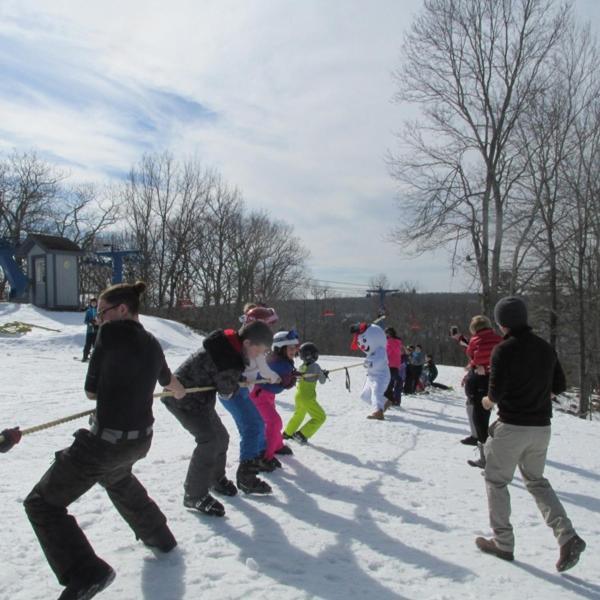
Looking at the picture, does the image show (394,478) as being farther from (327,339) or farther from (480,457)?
(327,339)

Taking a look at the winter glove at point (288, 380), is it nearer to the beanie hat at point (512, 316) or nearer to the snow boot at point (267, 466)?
the snow boot at point (267, 466)

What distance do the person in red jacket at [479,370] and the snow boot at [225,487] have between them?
316cm

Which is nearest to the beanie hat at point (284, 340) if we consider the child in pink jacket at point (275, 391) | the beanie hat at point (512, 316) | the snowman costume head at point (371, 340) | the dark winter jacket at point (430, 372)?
the child in pink jacket at point (275, 391)

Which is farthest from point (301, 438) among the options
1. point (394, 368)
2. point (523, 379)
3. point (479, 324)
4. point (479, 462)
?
point (394, 368)

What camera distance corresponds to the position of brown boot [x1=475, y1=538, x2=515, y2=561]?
13.1 ft

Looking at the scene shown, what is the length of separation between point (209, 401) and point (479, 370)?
11.8 ft

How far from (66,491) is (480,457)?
17.2 ft

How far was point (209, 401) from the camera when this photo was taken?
15.5ft

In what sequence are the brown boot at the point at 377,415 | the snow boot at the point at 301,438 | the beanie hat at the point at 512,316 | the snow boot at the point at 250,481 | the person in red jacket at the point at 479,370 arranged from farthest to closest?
1. the brown boot at the point at 377,415
2. the snow boot at the point at 301,438
3. the person in red jacket at the point at 479,370
4. the snow boot at the point at 250,481
5. the beanie hat at the point at 512,316

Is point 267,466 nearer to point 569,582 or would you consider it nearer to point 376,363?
point 569,582

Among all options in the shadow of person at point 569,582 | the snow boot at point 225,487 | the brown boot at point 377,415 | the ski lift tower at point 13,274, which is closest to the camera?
the shadow of person at point 569,582

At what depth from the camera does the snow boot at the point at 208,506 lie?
4.55 meters

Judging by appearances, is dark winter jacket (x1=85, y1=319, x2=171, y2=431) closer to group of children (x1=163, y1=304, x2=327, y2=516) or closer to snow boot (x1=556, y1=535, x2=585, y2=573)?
group of children (x1=163, y1=304, x2=327, y2=516)

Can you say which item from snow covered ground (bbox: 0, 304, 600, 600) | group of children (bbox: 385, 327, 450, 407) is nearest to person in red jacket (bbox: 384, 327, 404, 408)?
group of children (bbox: 385, 327, 450, 407)
